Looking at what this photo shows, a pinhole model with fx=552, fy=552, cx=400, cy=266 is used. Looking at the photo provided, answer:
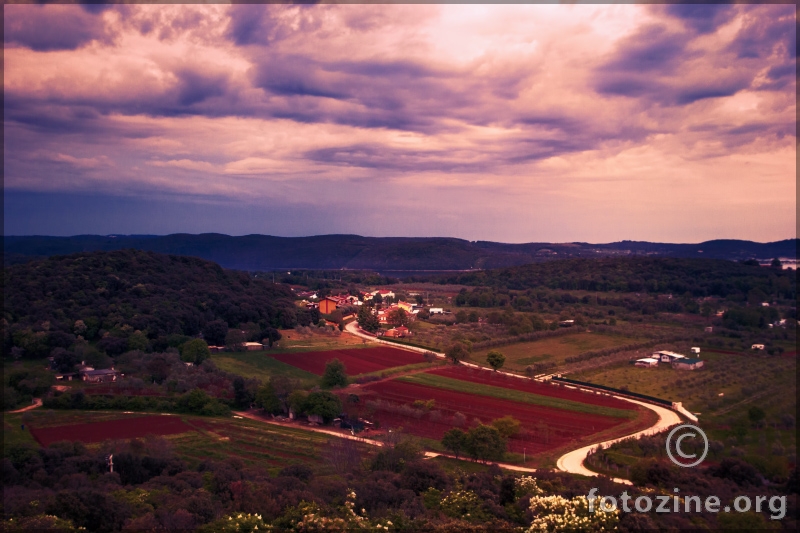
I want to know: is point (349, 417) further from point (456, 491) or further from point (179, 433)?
point (456, 491)

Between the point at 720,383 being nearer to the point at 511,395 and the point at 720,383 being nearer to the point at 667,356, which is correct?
the point at 667,356

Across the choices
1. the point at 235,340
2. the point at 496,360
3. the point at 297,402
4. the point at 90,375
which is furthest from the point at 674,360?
the point at 90,375

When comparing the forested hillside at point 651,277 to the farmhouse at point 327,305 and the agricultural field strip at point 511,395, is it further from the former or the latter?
the farmhouse at point 327,305

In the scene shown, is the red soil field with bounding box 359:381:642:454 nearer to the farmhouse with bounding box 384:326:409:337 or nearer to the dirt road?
the dirt road

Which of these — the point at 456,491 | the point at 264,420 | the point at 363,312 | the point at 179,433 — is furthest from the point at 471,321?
A: the point at 456,491

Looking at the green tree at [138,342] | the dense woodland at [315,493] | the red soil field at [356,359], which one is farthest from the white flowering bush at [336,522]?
the green tree at [138,342]
